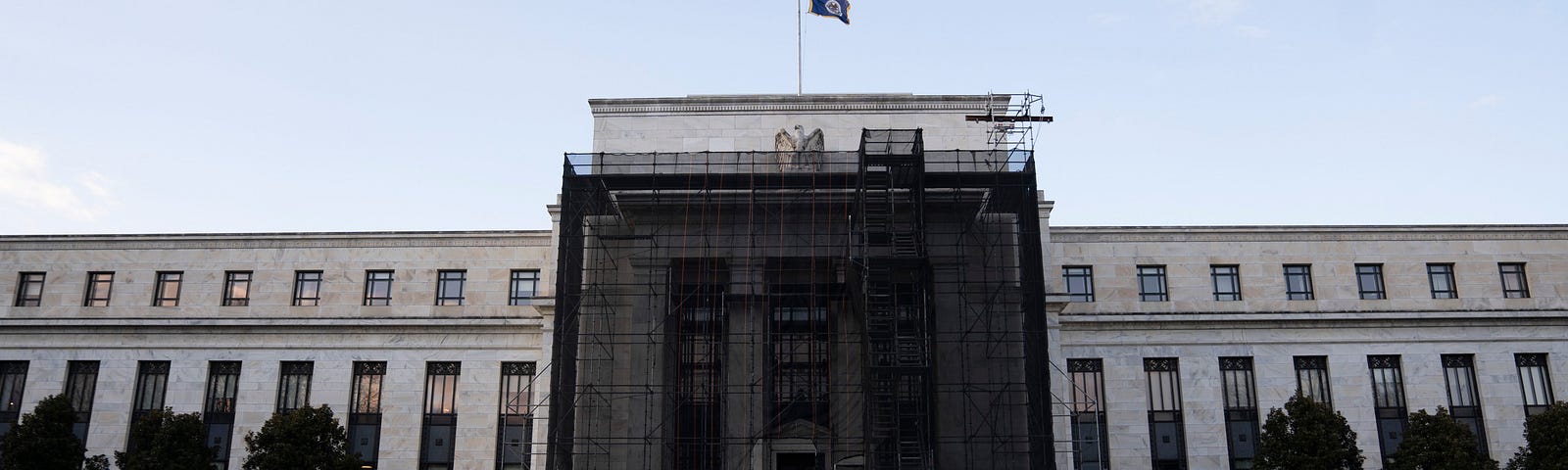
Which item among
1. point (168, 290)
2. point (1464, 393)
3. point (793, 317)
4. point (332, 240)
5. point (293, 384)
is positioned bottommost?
point (1464, 393)

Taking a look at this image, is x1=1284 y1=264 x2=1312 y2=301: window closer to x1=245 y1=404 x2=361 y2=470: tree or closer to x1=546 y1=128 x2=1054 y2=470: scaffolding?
x1=546 y1=128 x2=1054 y2=470: scaffolding

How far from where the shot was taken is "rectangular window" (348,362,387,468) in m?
45.8

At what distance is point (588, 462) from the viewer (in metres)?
40.2

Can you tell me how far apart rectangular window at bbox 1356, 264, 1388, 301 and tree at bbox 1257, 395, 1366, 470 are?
32.3ft

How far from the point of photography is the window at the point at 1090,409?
45875 millimetres

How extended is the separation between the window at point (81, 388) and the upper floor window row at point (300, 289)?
2.61 meters

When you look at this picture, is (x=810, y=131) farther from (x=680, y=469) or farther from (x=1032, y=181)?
(x=680, y=469)

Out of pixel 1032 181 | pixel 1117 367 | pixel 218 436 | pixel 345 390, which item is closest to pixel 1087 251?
pixel 1117 367

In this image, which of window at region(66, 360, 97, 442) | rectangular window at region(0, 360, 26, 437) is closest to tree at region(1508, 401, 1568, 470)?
window at region(66, 360, 97, 442)

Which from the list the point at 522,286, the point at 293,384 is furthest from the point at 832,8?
the point at 293,384

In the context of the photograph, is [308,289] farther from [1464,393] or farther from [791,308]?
[1464,393]

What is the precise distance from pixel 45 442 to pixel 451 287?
575 inches

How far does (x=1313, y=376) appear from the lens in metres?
46.4

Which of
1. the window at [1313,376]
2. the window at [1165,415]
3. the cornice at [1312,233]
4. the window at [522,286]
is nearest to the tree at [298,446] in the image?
the window at [522,286]
